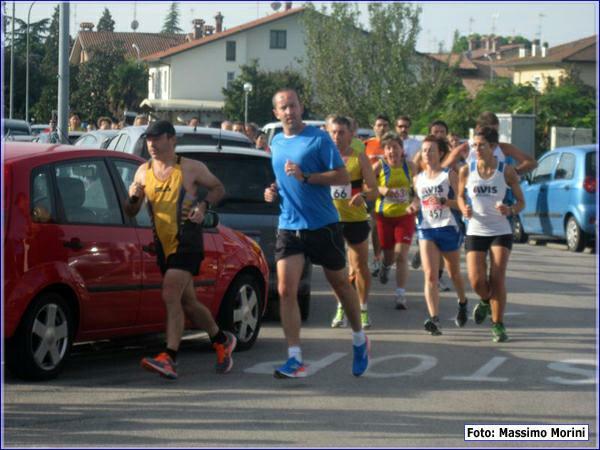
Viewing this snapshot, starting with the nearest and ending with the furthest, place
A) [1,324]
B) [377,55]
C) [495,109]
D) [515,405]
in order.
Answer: [1,324], [515,405], [495,109], [377,55]

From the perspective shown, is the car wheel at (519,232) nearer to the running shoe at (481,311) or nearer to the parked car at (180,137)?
the parked car at (180,137)

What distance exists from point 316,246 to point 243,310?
5.03 ft

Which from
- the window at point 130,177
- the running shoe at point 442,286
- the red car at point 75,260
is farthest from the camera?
the running shoe at point 442,286

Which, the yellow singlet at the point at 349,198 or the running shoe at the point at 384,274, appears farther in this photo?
the running shoe at the point at 384,274

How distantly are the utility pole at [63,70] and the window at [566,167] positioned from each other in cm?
911

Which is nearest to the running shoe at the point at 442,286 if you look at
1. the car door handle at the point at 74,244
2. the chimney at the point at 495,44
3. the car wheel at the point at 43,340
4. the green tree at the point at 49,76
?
the green tree at the point at 49,76

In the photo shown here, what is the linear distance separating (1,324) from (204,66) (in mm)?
47017

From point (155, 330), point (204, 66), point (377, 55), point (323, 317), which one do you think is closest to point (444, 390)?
point (155, 330)

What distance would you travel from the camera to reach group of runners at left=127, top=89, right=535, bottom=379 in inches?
348

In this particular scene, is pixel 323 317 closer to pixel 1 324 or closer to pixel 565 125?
pixel 1 324

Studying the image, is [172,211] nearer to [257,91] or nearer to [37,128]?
[37,128]

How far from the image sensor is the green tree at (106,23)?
14316 millimetres

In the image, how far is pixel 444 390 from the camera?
28.4 ft
